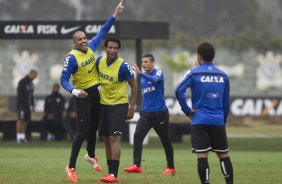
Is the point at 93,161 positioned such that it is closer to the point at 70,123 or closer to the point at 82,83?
the point at 82,83

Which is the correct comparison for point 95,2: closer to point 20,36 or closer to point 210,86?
point 20,36

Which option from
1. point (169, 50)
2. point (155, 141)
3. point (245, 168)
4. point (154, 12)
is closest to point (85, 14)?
point (154, 12)

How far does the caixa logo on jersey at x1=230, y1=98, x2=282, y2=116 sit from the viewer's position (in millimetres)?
42406

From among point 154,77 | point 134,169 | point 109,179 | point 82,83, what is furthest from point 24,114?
point 109,179

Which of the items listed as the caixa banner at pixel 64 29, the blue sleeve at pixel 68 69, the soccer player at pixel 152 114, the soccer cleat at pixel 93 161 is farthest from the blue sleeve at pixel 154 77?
the caixa banner at pixel 64 29

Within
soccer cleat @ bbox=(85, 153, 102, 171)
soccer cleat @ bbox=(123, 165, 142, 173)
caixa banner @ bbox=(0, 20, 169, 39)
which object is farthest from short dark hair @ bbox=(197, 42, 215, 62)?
caixa banner @ bbox=(0, 20, 169, 39)

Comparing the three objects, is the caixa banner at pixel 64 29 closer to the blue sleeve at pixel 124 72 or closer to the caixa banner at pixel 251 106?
the blue sleeve at pixel 124 72

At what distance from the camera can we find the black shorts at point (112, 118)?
51.4 ft

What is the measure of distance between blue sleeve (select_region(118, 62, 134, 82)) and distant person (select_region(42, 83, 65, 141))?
47.1ft

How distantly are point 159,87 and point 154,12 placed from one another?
6907 cm

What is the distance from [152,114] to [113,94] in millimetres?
2530

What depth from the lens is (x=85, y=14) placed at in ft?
298

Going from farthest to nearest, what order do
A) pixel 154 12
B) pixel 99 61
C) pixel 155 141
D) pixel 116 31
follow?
1. pixel 154 12
2. pixel 155 141
3. pixel 116 31
4. pixel 99 61

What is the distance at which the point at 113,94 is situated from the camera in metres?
15.7
